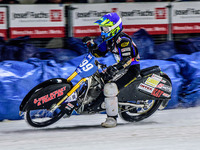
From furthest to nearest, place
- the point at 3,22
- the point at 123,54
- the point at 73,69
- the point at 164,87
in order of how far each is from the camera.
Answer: the point at 3,22 < the point at 73,69 < the point at 164,87 < the point at 123,54

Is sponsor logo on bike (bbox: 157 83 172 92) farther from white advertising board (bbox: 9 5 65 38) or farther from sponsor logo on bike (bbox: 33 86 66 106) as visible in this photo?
white advertising board (bbox: 9 5 65 38)

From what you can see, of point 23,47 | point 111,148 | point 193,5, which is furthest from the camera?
point 193,5

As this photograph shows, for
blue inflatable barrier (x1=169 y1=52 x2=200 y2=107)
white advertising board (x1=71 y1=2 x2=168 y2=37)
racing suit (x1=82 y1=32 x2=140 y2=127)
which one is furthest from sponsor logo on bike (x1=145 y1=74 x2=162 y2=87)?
white advertising board (x1=71 y1=2 x2=168 y2=37)

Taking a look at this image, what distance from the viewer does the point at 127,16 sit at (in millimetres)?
8930

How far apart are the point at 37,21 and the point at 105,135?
12.0 feet

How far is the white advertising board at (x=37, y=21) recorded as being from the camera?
844 centimetres

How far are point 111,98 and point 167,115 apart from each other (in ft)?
5.57

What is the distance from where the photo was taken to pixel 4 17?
8383mm

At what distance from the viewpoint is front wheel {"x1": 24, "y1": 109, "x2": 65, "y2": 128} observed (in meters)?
6.18

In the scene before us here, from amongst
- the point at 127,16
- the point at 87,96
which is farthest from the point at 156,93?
the point at 127,16

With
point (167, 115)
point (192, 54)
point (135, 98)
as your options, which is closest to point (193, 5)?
point (192, 54)

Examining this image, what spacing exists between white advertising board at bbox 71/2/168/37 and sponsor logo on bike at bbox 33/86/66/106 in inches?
111

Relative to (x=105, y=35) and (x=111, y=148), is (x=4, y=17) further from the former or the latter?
(x=111, y=148)

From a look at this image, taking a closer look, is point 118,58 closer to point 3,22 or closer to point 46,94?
point 46,94
